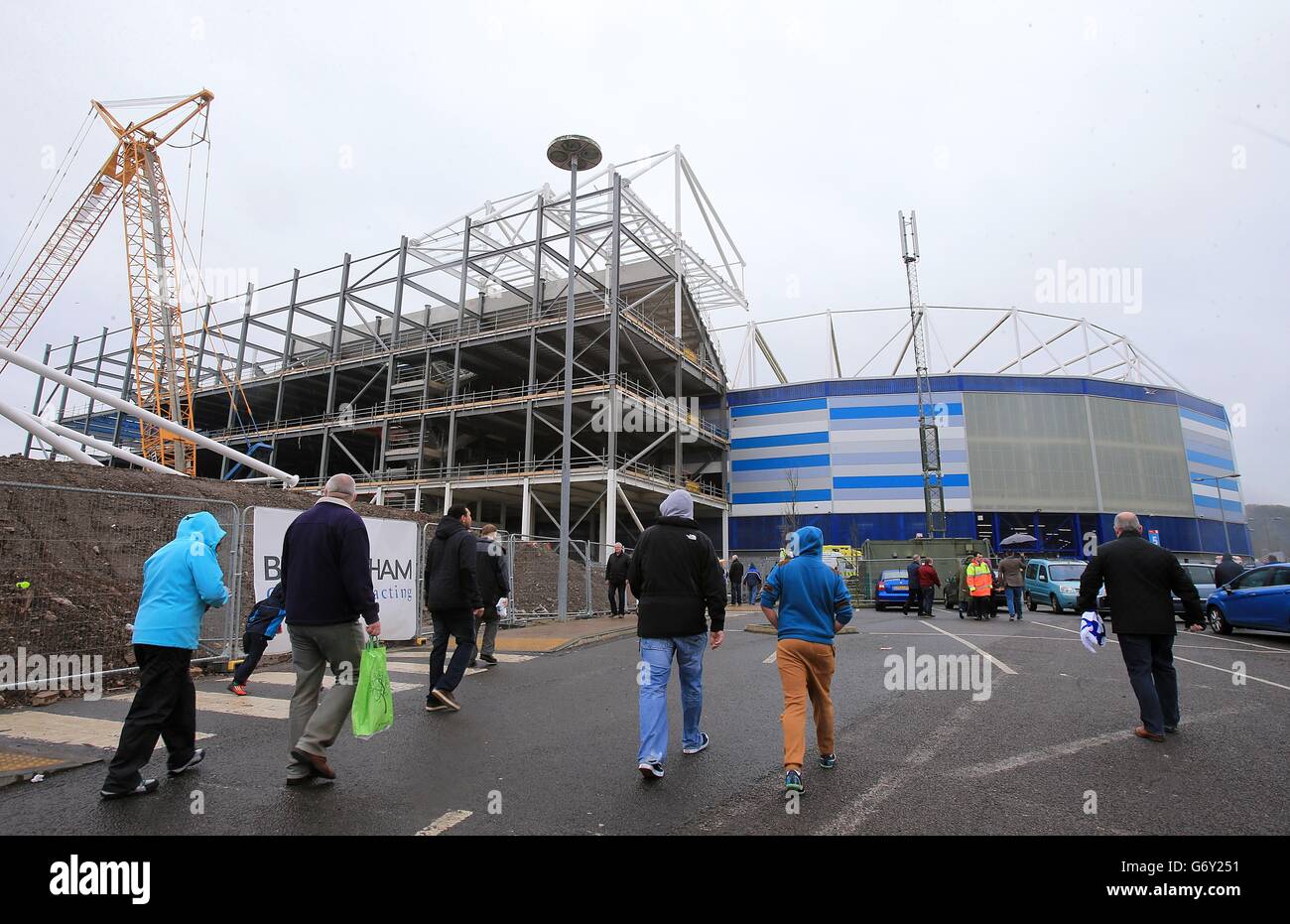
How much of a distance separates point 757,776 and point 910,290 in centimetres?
5321

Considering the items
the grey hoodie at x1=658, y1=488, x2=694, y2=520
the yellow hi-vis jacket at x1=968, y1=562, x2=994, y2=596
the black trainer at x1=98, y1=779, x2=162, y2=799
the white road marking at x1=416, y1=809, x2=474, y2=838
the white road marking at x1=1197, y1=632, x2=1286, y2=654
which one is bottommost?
the white road marking at x1=1197, y1=632, x2=1286, y2=654

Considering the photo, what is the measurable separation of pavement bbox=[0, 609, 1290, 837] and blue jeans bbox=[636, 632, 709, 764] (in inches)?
6.9

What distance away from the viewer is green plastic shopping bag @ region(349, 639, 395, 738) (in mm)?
4078

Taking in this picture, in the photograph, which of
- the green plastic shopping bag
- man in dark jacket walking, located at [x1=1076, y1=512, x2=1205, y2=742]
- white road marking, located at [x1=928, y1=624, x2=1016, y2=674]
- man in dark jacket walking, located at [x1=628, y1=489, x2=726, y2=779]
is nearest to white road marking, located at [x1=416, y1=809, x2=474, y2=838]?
the green plastic shopping bag

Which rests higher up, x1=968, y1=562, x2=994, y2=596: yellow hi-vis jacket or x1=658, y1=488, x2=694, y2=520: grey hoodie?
x1=658, y1=488, x2=694, y2=520: grey hoodie

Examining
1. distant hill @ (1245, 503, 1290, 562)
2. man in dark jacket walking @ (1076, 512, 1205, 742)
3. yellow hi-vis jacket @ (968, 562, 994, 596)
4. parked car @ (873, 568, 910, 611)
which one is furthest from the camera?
distant hill @ (1245, 503, 1290, 562)

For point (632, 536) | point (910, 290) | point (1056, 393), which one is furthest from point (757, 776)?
point (910, 290)

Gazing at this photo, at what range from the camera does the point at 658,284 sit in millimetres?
37594

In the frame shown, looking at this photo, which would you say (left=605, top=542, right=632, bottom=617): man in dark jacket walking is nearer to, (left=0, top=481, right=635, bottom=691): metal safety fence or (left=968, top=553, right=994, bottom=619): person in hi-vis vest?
(left=0, top=481, right=635, bottom=691): metal safety fence

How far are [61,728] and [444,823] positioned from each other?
4203 millimetres

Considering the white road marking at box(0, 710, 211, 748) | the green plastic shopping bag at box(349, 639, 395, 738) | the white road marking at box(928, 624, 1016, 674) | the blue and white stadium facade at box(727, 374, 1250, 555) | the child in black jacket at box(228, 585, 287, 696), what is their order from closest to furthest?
1. the green plastic shopping bag at box(349, 639, 395, 738)
2. the white road marking at box(0, 710, 211, 748)
3. the child in black jacket at box(228, 585, 287, 696)
4. the white road marking at box(928, 624, 1016, 674)
5. the blue and white stadium facade at box(727, 374, 1250, 555)

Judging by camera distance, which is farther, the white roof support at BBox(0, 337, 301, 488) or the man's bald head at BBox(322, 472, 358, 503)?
the white roof support at BBox(0, 337, 301, 488)
